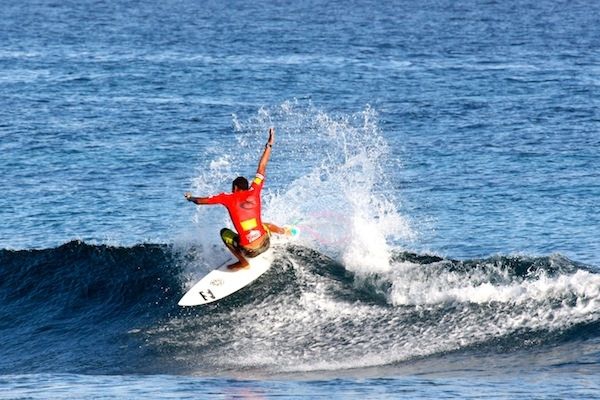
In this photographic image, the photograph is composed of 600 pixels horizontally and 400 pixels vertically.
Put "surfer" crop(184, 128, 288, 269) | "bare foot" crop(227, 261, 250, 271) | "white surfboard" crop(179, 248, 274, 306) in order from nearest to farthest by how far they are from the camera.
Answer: "surfer" crop(184, 128, 288, 269) < "white surfboard" crop(179, 248, 274, 306) < "bare foot" crop(227, 261, 250, 271)

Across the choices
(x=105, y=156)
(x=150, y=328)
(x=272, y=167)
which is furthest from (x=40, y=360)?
(x=105, y=156)

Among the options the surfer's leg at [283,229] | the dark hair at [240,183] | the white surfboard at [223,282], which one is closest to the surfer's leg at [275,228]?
the surfer's leg at [283,229]

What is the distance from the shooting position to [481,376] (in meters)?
16.6

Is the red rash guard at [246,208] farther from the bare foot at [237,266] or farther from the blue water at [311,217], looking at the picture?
the blue water at [311,217]

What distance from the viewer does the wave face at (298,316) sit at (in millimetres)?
18016

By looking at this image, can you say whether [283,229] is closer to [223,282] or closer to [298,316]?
[223,282]

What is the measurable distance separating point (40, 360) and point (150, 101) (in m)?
25.7

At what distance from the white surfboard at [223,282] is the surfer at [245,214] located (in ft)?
0.52

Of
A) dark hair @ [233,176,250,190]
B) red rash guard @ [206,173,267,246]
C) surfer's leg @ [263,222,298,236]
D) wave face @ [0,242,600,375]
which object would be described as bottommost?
wave face @ [0,242,600,375]

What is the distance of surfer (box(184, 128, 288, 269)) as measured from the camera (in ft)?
60.7

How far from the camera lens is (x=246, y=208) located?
1877 centimetres

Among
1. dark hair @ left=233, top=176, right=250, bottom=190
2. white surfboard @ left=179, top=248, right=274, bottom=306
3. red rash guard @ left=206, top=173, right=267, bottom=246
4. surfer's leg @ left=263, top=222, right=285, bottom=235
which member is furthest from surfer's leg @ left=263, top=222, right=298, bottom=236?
dark hair @ left=233, top=176, right=250, bottom=190

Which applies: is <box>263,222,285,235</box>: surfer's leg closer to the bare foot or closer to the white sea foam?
the white sea foam

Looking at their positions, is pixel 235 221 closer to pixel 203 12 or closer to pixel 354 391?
pixel 354 391
